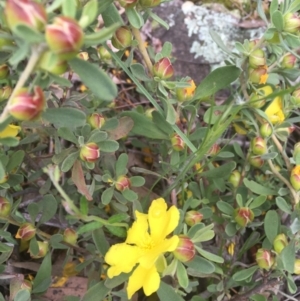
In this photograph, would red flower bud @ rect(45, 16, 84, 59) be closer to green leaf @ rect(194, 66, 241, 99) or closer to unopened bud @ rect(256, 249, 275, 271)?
green leaf @ rect(194, 66, 241, 99)

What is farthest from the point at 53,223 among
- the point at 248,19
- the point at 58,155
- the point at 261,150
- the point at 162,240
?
the point at 248,19

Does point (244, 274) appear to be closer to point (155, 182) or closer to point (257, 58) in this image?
point (155, 182)

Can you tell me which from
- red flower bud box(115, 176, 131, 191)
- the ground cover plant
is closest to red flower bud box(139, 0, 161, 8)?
the ground cover plant

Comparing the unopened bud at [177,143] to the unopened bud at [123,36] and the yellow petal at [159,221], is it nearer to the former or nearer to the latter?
the yellow petal at [159,221]

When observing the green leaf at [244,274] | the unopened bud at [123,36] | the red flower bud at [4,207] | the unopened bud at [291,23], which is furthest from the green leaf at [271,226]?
the red flower bud at [4,207]

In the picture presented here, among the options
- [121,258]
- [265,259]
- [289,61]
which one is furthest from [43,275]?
[289,61]
